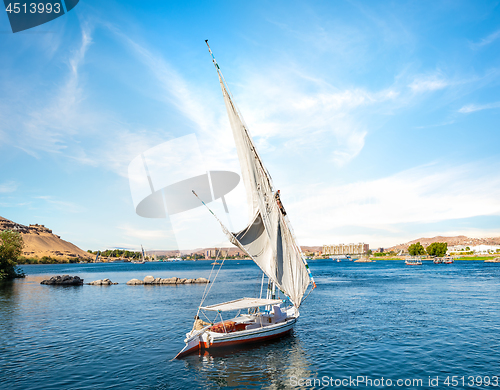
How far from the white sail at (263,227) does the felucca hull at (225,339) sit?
4111mm

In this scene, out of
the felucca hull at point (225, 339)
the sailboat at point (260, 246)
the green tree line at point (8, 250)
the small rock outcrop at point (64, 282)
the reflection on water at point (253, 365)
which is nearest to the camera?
the reflection on water at point (253, 365)

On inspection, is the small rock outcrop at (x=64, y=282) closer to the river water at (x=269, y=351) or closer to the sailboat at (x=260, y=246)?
the river water at (x=269, y=351)

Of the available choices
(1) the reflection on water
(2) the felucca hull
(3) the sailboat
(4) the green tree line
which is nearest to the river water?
(1) the reflection on water

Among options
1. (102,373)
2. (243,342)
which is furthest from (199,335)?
(102,373)

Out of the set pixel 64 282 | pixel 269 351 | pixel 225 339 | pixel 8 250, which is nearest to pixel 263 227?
pixel 225 339

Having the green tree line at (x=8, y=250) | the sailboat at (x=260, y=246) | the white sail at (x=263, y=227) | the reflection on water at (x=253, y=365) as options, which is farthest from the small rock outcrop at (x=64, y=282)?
the white sail at (x=263, y=227)

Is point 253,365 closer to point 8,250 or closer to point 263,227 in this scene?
point 263,227

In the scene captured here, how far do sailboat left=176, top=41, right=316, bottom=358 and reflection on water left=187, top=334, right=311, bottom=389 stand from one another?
1.17 m

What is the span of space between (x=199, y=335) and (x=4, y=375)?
1323 cm

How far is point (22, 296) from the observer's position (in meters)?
59.1

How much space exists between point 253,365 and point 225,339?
331cm

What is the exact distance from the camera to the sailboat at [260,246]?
26641mm

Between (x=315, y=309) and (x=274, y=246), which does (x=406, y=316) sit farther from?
(x=274, y=246)

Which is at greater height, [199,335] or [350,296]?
[199,335]
